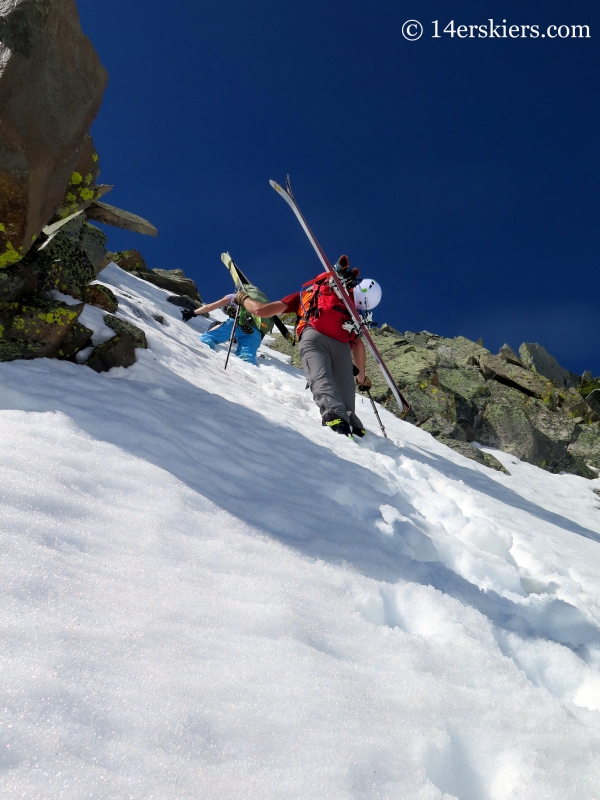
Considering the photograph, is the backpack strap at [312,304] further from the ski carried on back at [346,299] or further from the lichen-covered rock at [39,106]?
the lichen-covered rock at [39,106]

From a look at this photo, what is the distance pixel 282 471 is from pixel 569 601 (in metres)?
2.67

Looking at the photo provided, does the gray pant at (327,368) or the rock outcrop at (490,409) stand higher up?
the rock outcrop at (490,409)

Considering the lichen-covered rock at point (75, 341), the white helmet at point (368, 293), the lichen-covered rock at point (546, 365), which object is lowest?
the lichen-covered rock at point (75, 341)

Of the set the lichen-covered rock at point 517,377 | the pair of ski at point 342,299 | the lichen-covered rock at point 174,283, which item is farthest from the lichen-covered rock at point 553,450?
the lichen-covered rock at point 174,283

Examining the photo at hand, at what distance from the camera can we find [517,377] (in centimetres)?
1961

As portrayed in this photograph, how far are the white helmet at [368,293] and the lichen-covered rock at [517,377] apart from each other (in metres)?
12.8

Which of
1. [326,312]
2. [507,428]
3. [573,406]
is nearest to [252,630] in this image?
[326,312]

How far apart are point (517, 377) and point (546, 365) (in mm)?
12694

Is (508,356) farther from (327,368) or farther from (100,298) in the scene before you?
(100,298)

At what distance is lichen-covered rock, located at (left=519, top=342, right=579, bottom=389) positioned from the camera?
28.7 m

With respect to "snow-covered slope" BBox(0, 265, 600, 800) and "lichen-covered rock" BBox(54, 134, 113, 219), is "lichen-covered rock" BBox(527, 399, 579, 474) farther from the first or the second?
"lichen-covered rock" BBox(54, 134, 113, 219)

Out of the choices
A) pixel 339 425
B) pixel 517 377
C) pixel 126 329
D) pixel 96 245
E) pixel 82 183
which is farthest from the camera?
pixel 517 377

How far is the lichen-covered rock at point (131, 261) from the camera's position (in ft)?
78.0

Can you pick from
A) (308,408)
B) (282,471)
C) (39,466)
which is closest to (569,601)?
(282,471)
